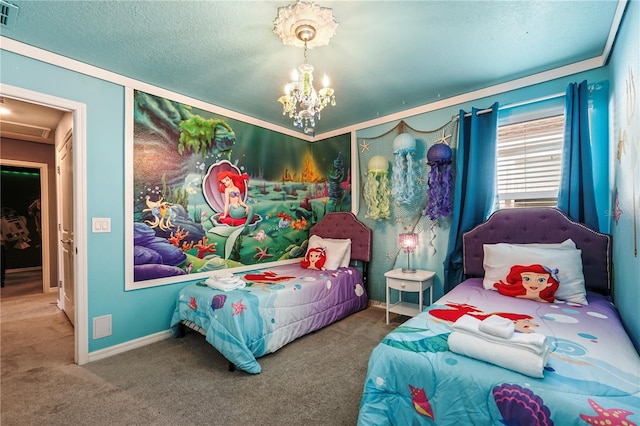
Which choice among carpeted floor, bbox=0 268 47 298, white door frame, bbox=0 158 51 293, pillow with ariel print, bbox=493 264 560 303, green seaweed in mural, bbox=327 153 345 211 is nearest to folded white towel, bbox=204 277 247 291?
green seaweed in mural, bbox=327 153 345 211

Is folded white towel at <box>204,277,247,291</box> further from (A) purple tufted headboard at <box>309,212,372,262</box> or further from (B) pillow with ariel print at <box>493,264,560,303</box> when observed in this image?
(B) pillow with ariel print at <box>493,264,560,303</box>

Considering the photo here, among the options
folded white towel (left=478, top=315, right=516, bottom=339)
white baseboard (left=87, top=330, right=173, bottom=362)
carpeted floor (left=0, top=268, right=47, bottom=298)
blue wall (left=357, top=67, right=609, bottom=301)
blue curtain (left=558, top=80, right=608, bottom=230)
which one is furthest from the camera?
carpeted floor (left=0, top=268, right=47, bottom=298)

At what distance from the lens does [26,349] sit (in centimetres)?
267

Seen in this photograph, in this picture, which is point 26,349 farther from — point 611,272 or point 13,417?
point 611,272

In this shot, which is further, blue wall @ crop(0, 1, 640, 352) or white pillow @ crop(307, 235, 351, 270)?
white pillow @ crop(307, 235, 351, 270)

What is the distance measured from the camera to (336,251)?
12.5ft

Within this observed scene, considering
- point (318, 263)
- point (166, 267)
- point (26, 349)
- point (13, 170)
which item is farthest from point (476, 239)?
point (13, 170)

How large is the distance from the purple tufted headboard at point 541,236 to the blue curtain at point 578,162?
106 millimetres

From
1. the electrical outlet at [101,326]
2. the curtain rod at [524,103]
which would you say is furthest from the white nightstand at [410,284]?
the electrical outlet at [101,326]

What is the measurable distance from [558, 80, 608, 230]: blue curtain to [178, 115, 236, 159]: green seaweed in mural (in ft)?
11.6

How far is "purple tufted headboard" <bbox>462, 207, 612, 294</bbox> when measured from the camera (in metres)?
2.26

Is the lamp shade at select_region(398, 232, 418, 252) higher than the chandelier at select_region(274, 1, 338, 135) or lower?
lower

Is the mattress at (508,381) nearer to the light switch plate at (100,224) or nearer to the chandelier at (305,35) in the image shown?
the chandelier at (305,35)

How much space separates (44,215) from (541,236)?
7.38 metres
